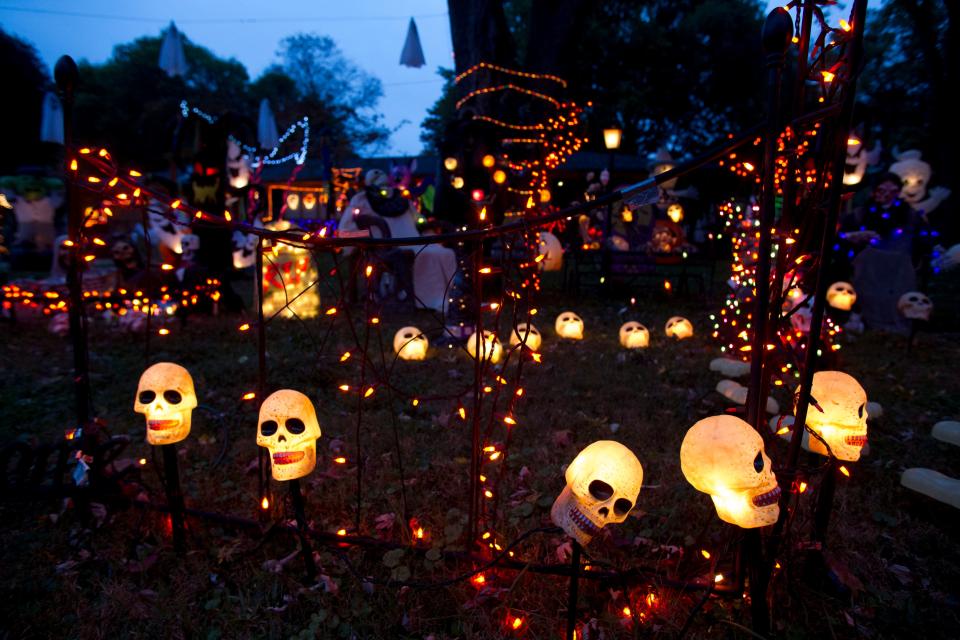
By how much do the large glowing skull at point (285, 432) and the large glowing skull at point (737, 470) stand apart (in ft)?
5.57

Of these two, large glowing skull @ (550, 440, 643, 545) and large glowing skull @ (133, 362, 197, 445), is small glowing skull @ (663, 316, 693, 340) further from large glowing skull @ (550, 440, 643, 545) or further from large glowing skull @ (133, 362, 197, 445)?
large glowing skull @ (133, 362, 197, 445)

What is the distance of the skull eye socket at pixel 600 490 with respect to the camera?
6.87 feet

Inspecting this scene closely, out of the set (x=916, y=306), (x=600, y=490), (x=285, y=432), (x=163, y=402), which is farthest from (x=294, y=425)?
(x=916, y=306)

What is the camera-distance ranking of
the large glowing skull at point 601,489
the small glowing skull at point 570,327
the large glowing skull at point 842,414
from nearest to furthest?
the large glowing skull at point 601,489 → the large glowing skull at point 842,414 → the small glowing skull at point 570,327

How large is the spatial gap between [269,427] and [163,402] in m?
0.70

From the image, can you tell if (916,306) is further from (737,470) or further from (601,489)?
(601,489)

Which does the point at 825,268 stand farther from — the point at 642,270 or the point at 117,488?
the point at 642,270

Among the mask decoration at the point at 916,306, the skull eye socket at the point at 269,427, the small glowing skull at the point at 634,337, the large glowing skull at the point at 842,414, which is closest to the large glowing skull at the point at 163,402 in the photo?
the skull eye socket at the point at 269,427

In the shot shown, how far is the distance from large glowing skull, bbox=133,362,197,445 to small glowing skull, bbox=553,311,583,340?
578cm

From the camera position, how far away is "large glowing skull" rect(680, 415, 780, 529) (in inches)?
75.9

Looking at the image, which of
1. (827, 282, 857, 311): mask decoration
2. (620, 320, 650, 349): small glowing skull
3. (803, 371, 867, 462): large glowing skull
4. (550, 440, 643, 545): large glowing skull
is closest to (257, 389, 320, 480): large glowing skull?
(550, 440, 643, 545): large glowing skull

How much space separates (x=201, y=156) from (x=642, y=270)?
8.46 meters

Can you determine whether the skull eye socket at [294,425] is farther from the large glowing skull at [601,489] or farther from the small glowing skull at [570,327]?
the small glowing skull at [570,327]

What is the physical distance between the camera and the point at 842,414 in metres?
→ 2.43
